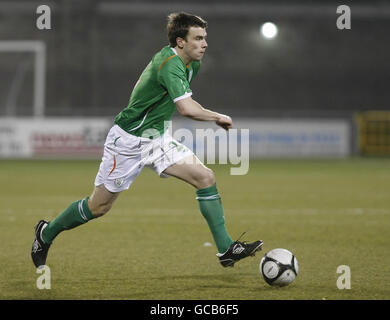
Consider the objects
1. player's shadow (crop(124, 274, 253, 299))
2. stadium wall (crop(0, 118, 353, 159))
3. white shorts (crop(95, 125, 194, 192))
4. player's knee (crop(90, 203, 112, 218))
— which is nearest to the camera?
player's shadow (crop(124, 274, 253, 299))

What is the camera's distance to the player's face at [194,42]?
5.73 m

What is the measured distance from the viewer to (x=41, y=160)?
2170cm

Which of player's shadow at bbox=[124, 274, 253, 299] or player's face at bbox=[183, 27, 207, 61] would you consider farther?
player's face at bbox=[183, 27, 207, 61]

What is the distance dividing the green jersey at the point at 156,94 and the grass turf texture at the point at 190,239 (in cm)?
129

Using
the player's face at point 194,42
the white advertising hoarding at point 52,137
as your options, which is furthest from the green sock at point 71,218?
the white advertising hoarding at point 52,137

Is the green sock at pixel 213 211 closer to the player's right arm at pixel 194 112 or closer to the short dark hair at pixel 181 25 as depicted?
the player's right arm at pixel 194 112

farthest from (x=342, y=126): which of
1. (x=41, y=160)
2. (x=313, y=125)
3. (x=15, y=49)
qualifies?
(x=15, y=49)

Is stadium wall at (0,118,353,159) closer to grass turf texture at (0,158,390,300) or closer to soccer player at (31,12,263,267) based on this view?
grass turf texture at (0,158,390,300)

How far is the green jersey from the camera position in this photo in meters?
5.59

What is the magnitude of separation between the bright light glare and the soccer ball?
983 inches

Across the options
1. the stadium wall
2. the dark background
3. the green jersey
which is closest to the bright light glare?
the dark background

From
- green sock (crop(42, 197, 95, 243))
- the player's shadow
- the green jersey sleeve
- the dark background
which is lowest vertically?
the player's shadow
